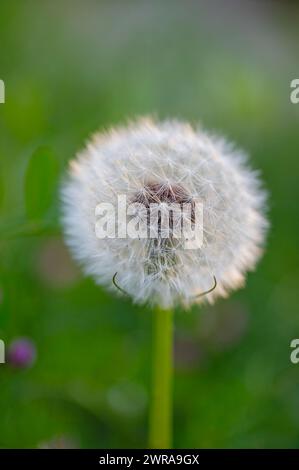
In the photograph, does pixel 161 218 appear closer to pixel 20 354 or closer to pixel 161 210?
pixel 161 210

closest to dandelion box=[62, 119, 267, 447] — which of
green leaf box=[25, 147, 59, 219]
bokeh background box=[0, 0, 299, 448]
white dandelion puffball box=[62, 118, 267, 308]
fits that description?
white dandelion puffball box=[62, 118, 267, 308]

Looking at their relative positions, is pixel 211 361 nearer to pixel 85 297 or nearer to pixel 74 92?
pixel 85 297

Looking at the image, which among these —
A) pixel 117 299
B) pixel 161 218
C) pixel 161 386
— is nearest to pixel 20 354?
pixel 161 386

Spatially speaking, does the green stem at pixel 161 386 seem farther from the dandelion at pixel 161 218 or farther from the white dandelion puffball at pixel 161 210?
the white dandelion puffball at pixel 161 210

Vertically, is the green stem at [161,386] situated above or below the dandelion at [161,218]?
below

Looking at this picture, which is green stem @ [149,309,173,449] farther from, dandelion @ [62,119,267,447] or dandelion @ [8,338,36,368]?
dandelion @ [8,338,36,368]

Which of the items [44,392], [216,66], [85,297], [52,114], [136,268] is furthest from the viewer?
[216,66]

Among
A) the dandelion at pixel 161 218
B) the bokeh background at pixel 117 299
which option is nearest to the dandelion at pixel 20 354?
the bokeh background at pixel 117 299
